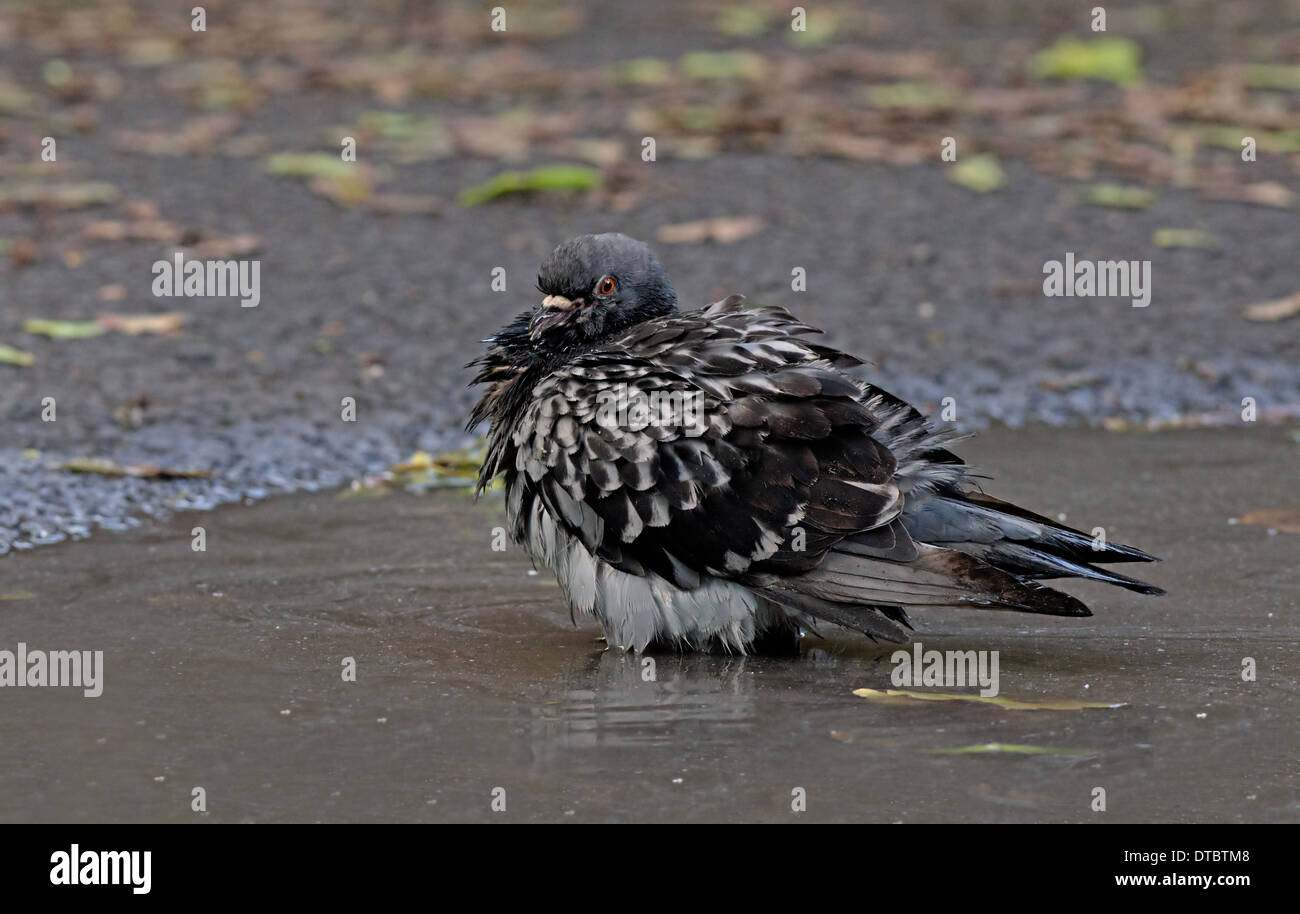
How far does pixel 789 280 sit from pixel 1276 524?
3.68 meters

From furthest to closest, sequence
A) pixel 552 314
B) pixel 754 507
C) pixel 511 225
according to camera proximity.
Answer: pixel 511 225, pixel 552 314, pixel 754 507

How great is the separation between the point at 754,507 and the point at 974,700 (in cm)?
87

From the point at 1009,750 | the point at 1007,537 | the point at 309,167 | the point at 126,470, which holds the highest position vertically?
the point at 309,167

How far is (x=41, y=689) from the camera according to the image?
472 centimetres

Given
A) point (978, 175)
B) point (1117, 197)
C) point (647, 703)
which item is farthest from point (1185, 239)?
point (647, 703)

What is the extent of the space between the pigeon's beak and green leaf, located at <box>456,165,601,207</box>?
16.5 feet

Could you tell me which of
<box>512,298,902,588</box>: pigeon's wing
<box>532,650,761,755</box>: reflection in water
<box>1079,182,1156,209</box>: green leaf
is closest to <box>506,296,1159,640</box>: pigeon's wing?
<box>512,298,902,588</box>: pigeon's wing

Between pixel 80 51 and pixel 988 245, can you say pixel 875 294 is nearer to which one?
pixel 988 245

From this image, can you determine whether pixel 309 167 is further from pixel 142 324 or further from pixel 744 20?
pixel 744 20

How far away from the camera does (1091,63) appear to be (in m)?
14.0

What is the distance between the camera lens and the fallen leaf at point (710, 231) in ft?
32.7

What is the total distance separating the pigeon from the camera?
196 inches

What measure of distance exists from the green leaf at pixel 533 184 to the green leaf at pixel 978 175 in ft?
7.74

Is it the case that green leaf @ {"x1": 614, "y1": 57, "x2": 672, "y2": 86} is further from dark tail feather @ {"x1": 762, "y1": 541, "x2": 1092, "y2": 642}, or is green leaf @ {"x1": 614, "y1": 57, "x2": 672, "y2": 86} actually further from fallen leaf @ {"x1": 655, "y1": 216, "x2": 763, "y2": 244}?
dark tail feather @ {"x1": 762, "y1": 541, "x2": 1092, "y2": 642}
